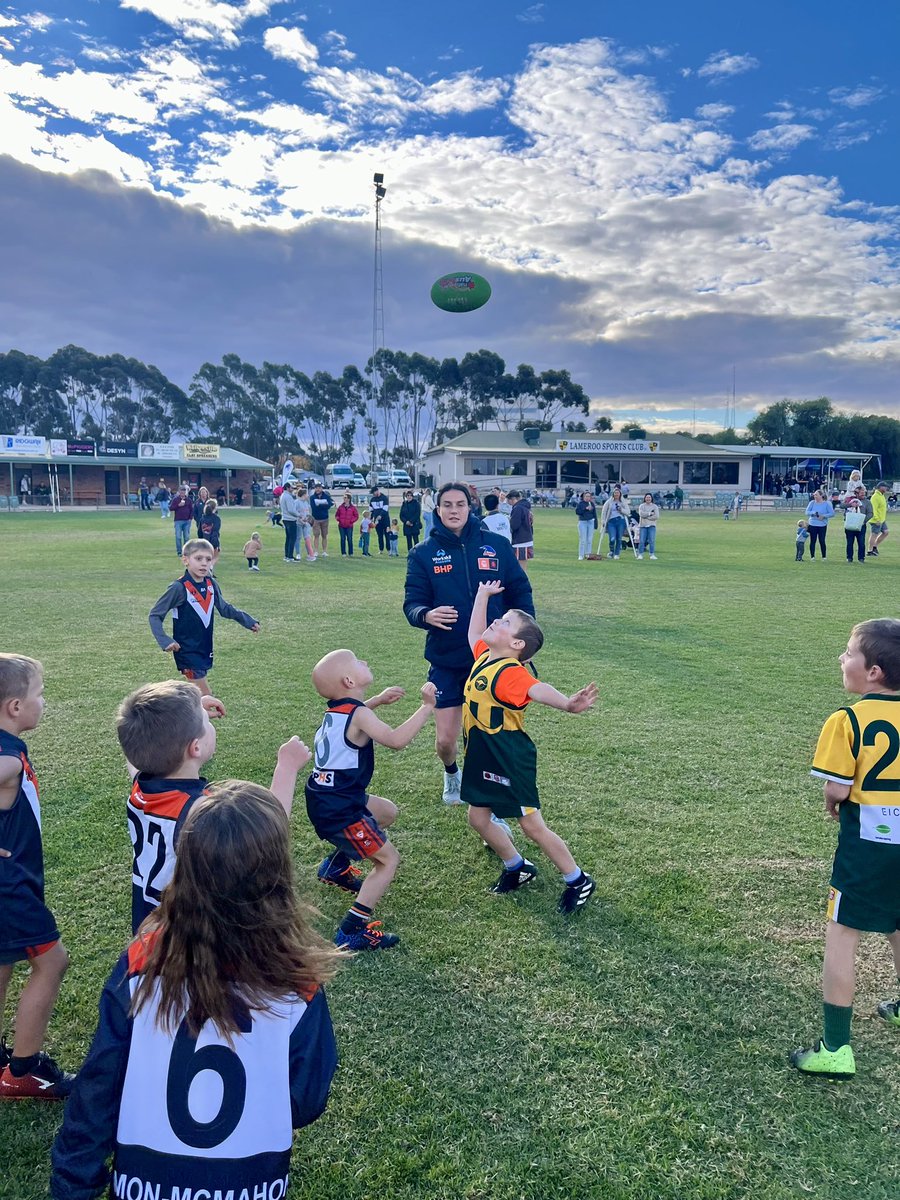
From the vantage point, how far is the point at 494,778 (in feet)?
13.4

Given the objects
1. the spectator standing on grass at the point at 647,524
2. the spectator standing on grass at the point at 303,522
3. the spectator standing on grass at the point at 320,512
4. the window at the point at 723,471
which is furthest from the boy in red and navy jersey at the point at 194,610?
the window at the point at 723,471

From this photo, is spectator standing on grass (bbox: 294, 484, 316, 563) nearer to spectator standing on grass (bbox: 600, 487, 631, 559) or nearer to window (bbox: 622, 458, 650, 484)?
spectator standing on grass (bbox: 600, 487, 631, 559)

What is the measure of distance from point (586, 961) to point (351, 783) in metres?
1.46

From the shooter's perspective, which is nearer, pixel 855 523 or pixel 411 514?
pixel 855 523

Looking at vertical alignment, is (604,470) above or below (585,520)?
above

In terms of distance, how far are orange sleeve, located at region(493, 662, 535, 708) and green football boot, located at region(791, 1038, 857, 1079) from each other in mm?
1912

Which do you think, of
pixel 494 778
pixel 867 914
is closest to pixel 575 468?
pixel 494 778

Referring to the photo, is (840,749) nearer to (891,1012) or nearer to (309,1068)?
(891,1012)

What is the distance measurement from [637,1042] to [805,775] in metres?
3.57

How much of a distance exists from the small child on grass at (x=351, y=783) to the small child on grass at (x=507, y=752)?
0.54 meters

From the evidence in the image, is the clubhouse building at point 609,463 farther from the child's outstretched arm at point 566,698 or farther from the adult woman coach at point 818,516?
the child's outstretched arm at point 566,698

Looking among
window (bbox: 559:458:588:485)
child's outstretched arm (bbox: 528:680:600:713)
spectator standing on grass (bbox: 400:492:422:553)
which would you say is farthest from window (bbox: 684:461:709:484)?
child's outstretched arm (bbox: 528:680:600:713)

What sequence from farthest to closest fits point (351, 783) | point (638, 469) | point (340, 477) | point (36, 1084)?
1. point (638, 469)
2. point (340, 477)
3. point (351, 783)
4. point (36, 1084)

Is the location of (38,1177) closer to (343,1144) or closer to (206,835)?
(343,1144)
